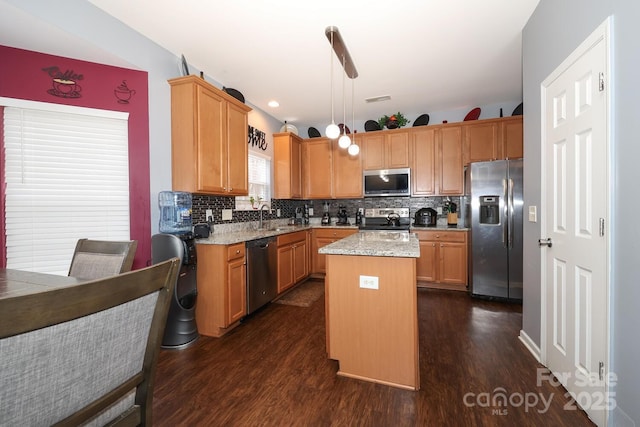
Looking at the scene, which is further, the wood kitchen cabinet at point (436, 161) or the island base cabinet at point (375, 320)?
the wood kitchen cabinet at point (436, 161)

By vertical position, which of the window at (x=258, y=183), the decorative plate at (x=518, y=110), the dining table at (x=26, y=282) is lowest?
the dining table at (x=26, y=282)

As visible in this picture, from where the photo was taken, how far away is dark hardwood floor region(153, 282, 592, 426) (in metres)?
1.51

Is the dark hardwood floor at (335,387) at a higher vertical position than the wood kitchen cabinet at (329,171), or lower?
lower

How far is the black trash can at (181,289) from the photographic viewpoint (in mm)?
2270

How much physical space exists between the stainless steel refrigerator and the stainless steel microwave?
1004 mm

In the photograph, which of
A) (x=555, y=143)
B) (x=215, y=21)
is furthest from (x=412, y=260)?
(x=215, y=21)

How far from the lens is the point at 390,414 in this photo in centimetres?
152

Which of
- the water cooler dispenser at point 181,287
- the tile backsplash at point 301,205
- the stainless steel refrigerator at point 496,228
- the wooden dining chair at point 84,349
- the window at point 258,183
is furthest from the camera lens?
the window at point 258,183

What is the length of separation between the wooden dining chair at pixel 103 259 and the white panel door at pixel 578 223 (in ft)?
8.08

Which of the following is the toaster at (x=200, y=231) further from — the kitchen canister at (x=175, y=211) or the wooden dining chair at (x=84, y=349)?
the wooden dining chair at (x=84, y=349)

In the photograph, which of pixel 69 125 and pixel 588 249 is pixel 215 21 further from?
pixel 588 249

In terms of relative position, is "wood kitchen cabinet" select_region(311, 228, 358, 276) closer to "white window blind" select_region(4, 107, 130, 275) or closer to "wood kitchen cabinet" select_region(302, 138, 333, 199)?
"wood kitchen cabinet" select_region(302, 138, 333, 199)

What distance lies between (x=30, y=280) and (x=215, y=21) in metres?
2.20

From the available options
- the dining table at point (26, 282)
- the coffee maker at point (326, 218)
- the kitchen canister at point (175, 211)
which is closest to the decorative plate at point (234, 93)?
the kitchen canister at point (175, 211)
